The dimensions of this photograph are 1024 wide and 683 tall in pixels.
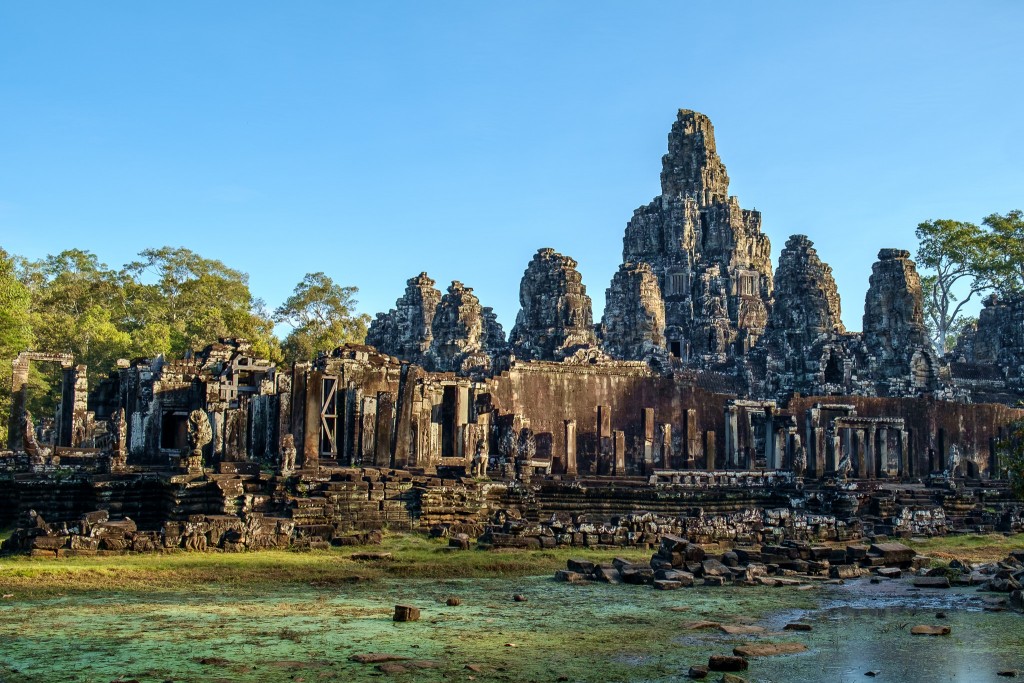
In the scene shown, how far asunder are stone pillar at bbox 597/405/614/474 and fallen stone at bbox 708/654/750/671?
24.0m

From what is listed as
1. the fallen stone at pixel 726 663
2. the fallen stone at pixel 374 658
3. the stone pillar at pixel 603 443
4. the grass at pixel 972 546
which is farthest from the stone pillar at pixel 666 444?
the fallen stone at pixel 374 658

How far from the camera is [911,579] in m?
16.4

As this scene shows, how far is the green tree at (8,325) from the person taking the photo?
35125mm

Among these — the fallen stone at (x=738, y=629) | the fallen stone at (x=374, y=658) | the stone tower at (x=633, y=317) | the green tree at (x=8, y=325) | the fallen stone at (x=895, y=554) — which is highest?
the stone tower at (x=633, y=317)

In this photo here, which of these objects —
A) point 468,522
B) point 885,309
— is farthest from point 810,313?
point 468,522

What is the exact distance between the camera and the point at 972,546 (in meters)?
22.7

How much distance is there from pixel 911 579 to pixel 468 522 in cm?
923

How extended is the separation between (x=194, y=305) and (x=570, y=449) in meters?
32.5

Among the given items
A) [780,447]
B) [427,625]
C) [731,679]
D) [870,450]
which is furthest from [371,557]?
[870,450]

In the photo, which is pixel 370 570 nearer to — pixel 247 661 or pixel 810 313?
pixel 247 661

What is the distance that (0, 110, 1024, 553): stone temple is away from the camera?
21703 millimetres

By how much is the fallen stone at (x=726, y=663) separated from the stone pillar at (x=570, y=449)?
2058 centimetres

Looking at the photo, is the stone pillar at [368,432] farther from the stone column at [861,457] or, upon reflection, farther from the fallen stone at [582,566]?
the stone column at [861,457]

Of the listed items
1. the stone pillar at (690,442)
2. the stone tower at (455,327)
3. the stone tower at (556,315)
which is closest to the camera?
the stone pillar at (690,442)
